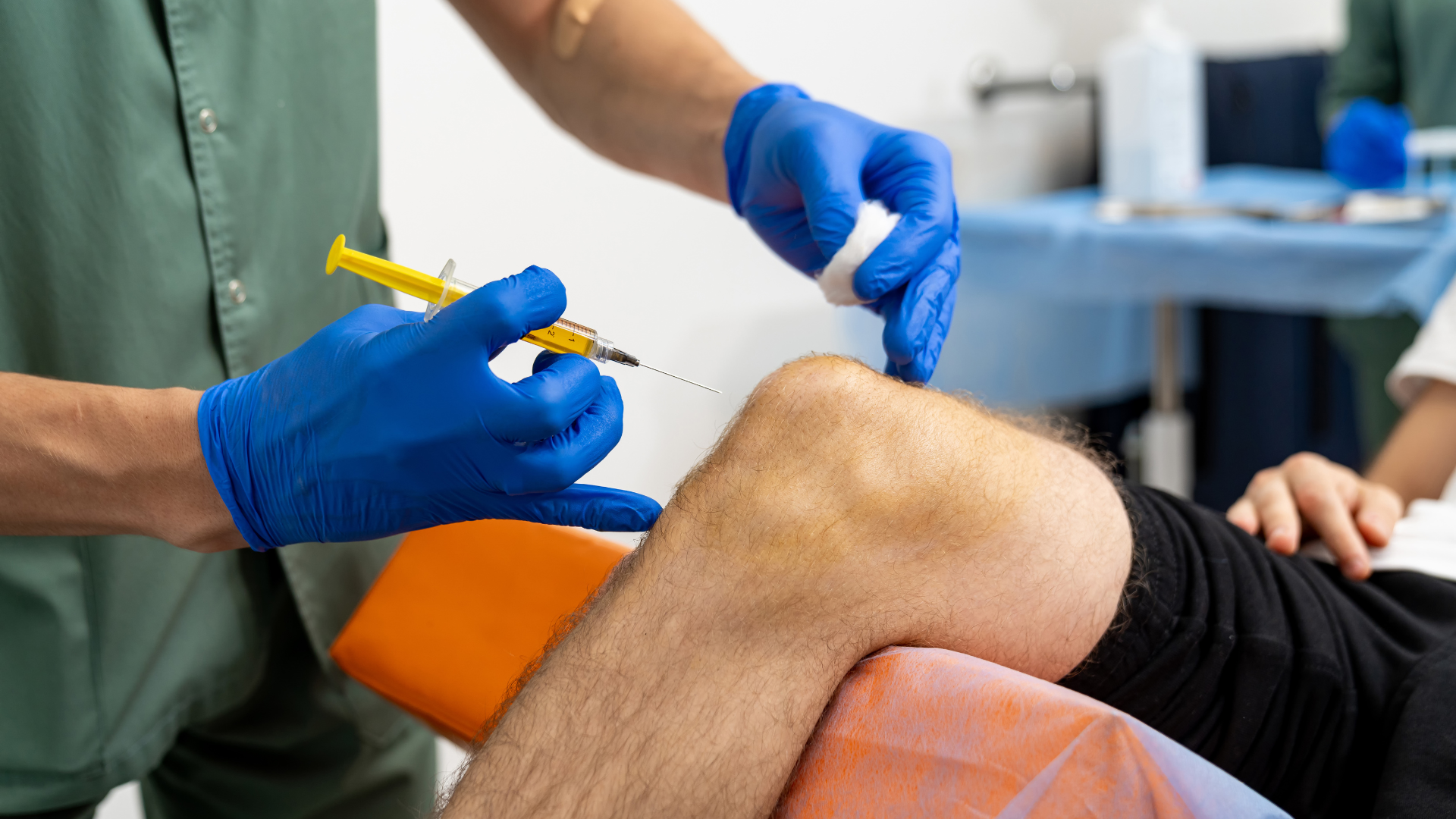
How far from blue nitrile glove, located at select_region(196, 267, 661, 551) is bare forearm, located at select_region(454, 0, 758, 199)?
0.44 metres

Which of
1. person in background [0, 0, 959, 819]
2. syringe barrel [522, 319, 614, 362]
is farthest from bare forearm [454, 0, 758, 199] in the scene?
syringe barrel [522, 319, 614, 362]

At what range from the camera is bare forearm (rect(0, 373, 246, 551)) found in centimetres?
60

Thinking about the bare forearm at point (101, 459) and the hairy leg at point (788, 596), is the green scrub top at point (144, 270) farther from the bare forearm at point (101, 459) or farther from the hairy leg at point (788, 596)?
the hairy leg at point (788, 596)

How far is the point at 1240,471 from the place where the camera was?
8.41 ft

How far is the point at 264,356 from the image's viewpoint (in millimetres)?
854

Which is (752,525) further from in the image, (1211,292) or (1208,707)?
(1211,292)

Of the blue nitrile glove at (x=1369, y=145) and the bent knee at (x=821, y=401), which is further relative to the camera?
the blue nitrile glove at (x=1369, y=145)

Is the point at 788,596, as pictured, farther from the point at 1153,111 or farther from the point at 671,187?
the point at 1153,111

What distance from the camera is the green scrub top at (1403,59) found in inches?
74.2

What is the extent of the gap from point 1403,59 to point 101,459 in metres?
2.39

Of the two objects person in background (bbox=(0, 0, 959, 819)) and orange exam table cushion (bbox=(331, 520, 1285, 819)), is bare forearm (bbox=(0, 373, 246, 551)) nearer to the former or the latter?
person in background (bbox=(0, 0, 959, 819))

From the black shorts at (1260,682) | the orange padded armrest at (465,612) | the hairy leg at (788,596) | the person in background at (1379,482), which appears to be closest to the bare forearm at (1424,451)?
the person in background at (1379,482)

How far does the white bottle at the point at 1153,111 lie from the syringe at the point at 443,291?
5.26ft

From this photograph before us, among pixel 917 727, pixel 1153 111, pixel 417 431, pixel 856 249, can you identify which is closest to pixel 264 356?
pixel 417 431
